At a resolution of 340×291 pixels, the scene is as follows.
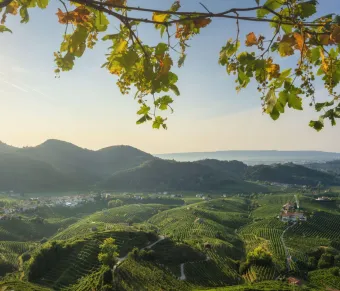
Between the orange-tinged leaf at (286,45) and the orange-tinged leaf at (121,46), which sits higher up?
the orange-tinged leaf at (121,46)

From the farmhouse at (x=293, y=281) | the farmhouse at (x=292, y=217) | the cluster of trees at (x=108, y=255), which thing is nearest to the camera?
the farmhouse at (x=293, y=281)

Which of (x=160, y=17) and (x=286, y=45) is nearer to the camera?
(x=286, y=45)

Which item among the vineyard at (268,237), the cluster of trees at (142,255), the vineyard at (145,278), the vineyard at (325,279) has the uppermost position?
the cluster of trees at (142,255)

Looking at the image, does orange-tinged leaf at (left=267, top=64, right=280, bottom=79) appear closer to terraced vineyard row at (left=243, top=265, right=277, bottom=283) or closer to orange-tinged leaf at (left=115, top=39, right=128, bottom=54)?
orange-tinged leaf at (left=115, top=39, right=128, bottom=54)

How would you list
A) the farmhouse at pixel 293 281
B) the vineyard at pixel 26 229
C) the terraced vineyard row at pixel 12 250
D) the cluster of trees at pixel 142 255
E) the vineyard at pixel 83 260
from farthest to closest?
1. the vineyard at pixel 26 229
2. the terraced vineyard row at pixel 12 250
3. the cluster of trees at pixel 142 255
4. the farmhouse at pixel 293 281
5. the vineyard at pixel 83 260

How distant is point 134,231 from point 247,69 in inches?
2810

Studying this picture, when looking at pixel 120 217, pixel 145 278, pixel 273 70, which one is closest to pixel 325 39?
pixel 273 70

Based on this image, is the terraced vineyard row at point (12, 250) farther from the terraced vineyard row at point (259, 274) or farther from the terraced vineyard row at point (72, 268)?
the terraced vineyard row at point (259, 274)

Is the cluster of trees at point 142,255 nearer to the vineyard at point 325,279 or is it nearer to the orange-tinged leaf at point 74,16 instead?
the vineyard at point 325,279

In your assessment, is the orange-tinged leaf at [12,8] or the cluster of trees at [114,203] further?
the cluster of trees at [114,203]

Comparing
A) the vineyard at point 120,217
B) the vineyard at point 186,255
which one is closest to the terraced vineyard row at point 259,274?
the vineyard at point 186,255

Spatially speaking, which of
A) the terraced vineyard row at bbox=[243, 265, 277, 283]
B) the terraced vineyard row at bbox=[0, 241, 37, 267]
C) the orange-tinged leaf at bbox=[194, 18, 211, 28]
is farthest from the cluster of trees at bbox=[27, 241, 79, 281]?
the orange-tinged leaf at bbox=[194, 18, 211, 28]

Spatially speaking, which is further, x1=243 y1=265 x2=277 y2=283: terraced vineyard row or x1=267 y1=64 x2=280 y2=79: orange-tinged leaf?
x1=243 y1=265 x2=277 y2=283: terraced vineyard row

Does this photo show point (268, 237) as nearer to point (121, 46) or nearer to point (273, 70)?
point (273, 70)
